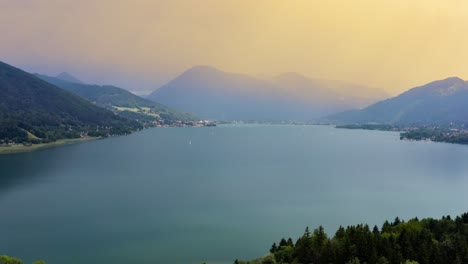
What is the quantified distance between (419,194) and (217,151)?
5499 centimetres

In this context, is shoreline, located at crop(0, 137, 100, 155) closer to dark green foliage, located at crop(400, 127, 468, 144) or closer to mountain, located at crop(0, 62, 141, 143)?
mountain, located at crop(0, 62, 141, 143)

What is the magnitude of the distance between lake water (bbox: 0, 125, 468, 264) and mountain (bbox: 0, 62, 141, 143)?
26.4 metres

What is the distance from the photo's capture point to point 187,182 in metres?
57.9

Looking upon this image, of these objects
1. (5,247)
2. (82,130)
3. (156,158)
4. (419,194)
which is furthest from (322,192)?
(82,130)

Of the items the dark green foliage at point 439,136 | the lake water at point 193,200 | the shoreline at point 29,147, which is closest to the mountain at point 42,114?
the shoreline at point 29,147

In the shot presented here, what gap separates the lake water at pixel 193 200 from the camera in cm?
3109

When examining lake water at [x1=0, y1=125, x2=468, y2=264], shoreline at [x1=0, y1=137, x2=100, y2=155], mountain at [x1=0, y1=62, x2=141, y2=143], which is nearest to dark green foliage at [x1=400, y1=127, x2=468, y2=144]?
lake water at [x1=0, y1=125, x2=468, y2=264]

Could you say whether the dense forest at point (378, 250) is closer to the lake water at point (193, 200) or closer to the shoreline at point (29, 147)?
the lake water at point (193, 200)

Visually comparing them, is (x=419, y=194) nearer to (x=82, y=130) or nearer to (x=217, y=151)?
(x=217, y=151)

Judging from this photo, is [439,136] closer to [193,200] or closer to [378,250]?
[193,200]

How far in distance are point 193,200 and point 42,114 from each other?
355ft

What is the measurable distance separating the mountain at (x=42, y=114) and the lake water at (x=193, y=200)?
26.4 metres

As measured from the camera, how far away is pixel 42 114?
439 feet

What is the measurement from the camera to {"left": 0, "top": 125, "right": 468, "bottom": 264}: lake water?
31.1 meters
